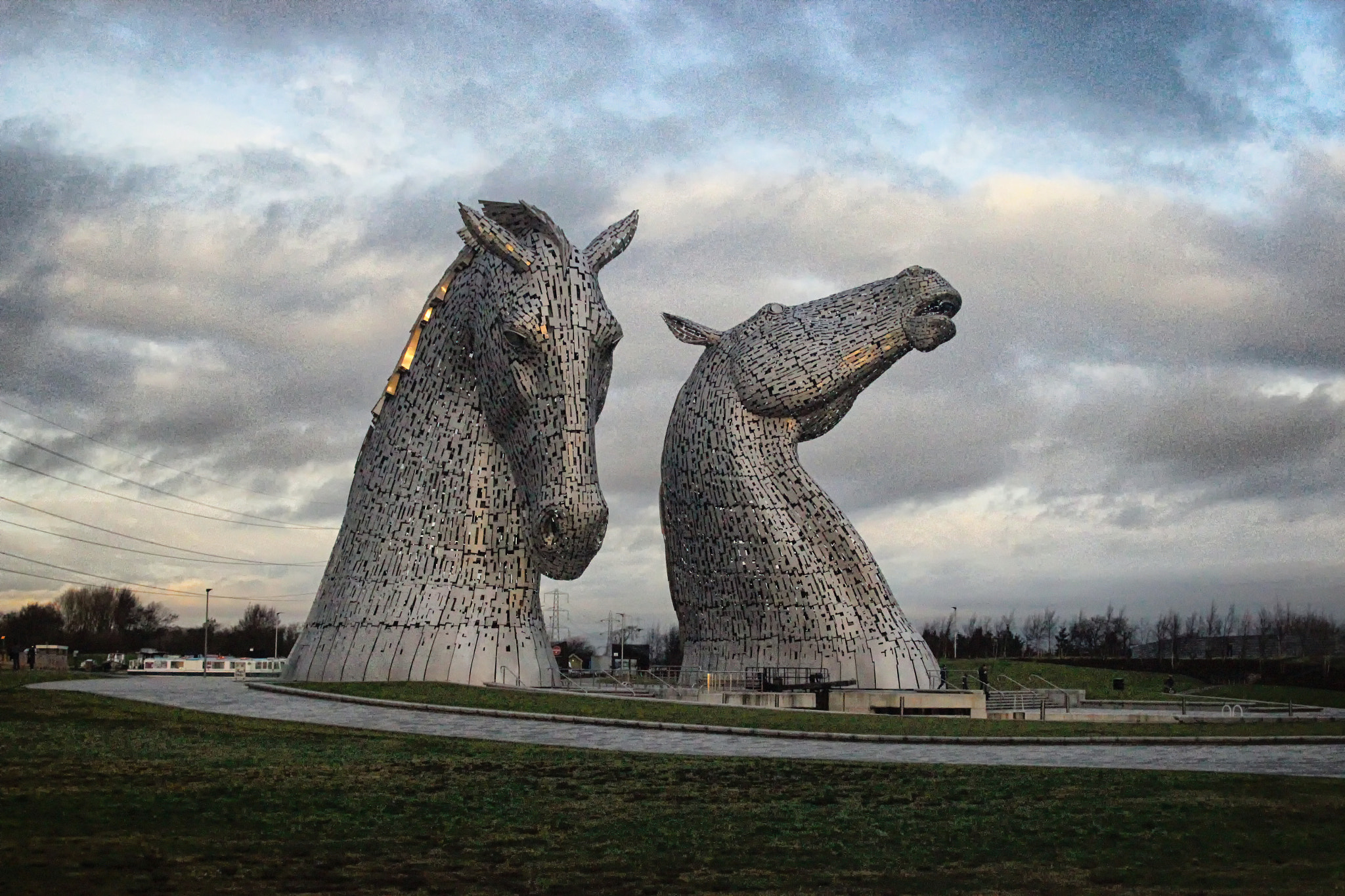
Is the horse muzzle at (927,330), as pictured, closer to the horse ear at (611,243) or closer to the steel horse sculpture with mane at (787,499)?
the steel horse sculpture with mane at (787,499)

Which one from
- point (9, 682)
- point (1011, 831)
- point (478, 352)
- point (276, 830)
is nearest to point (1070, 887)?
point (1011, 831)

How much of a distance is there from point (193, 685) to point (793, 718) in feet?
30.9

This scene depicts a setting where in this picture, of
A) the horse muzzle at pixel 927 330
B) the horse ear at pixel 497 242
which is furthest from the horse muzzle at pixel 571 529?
the horse muzzle at pixel 927 330

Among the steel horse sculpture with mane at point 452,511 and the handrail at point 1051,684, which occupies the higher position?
the steel horse sculpture with mane at point 452,511

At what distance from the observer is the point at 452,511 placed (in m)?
18.0

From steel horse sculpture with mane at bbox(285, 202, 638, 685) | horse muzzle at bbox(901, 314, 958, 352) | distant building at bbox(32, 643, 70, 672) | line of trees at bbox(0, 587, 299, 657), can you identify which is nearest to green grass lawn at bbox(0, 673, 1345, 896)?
steel horse sculpture with mane at bbox(285, 202, 638, 685)

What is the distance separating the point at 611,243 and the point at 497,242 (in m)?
1.85

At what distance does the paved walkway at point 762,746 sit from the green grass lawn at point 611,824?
1187 mm

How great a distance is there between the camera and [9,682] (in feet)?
56.3

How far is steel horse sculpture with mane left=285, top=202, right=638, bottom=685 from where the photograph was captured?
664 inches

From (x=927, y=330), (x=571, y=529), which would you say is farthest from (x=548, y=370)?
(x=927, y=330)

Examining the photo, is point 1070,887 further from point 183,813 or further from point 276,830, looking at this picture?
point 183,813

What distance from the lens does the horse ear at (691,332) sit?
87.3 feet

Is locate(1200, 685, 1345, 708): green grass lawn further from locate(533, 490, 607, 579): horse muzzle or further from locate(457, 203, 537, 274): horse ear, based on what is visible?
locate(457, 203, 537, 274): horse ear
